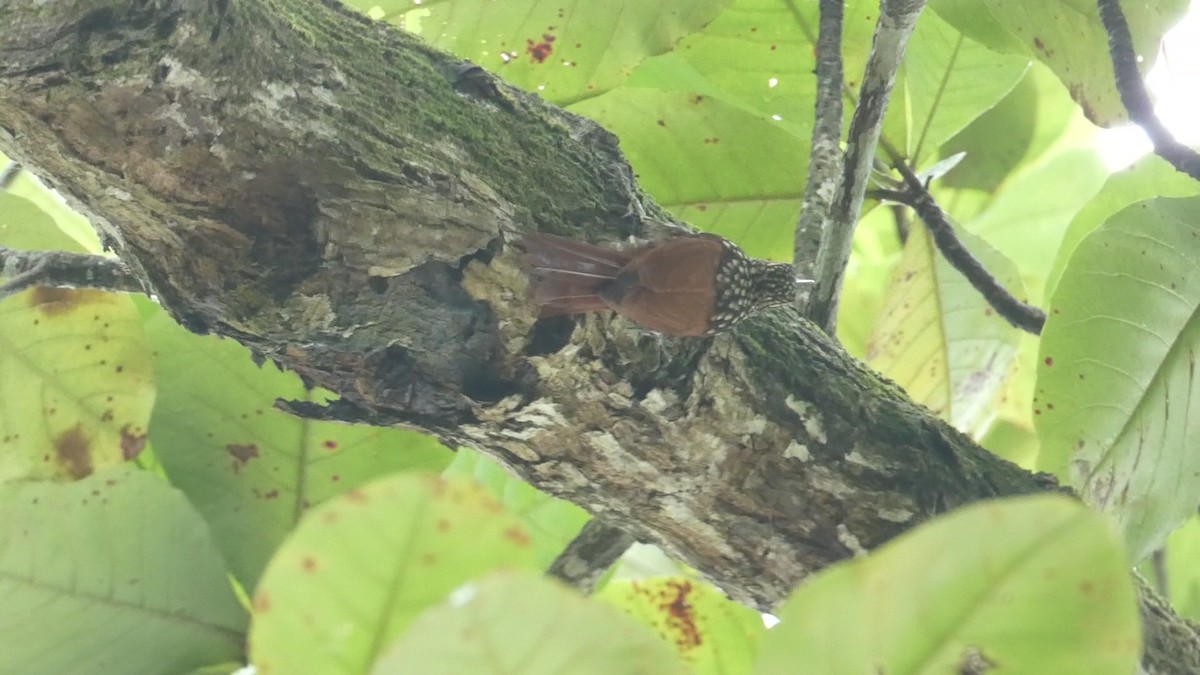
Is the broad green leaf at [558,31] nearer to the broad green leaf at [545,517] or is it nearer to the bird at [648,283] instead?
the bird at [648,283]

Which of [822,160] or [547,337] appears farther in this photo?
[822,160]

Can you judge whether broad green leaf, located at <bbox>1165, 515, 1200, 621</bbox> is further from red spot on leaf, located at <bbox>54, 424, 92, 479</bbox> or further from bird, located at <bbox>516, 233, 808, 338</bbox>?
red spot on leaf, located at <bbox>54, 424, 92, 479</bbox>

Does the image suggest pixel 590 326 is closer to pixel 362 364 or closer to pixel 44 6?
pixel 362 364

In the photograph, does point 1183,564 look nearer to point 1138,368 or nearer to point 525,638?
point 1138,368

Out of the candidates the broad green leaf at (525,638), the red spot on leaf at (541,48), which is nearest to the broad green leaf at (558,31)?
the red spot on leaf at (541,48)

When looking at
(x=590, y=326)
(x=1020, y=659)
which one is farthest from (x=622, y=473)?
(x=1020, y=659)

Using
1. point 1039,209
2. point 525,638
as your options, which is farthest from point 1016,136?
point 525,638
